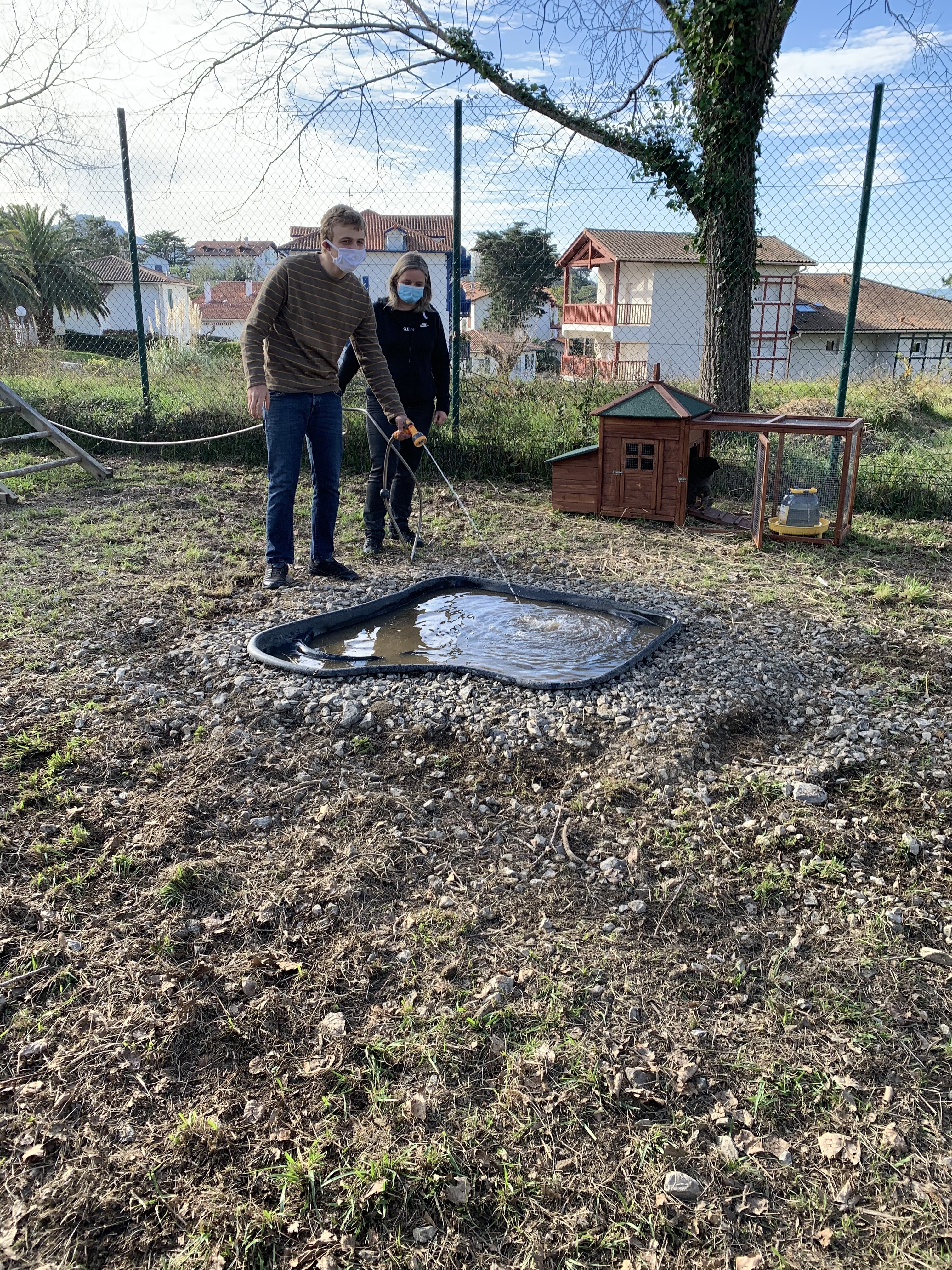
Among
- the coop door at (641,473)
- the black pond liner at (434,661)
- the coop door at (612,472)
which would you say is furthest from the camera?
the coop door at (612,472)

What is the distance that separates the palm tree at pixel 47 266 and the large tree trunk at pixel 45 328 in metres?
0.02

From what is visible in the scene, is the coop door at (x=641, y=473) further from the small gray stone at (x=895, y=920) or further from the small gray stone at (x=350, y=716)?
the small gray stone at (x=895, y=920)

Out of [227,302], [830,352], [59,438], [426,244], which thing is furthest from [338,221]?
[227,302]

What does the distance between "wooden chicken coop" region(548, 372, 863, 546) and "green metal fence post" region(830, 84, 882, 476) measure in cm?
19

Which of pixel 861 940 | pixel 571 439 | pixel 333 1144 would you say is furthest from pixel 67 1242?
pixel 571 439

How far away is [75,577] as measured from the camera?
4805mm

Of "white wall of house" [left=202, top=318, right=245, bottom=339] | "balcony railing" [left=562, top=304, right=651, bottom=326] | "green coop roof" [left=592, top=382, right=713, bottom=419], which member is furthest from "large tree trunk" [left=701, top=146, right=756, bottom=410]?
"balcony railing" [left=562, top=304, right=651, bottom=326]

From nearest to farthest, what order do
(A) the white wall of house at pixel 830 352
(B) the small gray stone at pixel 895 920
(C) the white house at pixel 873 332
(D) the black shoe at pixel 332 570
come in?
1. (B) the small gray stone at pixel 895 920
2. (D) the black shoe at pixel 332 570
3. (C) the white house at pixel 873 332
4. (A) the white wall of house at pixel 830 352

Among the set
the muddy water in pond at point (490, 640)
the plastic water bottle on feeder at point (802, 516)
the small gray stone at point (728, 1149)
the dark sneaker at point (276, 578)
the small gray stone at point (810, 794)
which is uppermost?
the plastic water bottle on feeder at point (802, 516)

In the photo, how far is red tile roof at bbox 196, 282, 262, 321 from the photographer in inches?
589

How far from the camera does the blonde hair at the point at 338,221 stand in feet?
13.8

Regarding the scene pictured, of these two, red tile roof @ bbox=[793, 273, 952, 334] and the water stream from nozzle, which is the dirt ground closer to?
the water stream from nozzle

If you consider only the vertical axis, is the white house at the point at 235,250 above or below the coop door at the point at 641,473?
above

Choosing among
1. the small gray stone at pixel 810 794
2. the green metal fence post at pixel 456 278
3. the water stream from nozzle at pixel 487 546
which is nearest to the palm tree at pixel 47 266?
the green metal fence post at pixel 456 278
